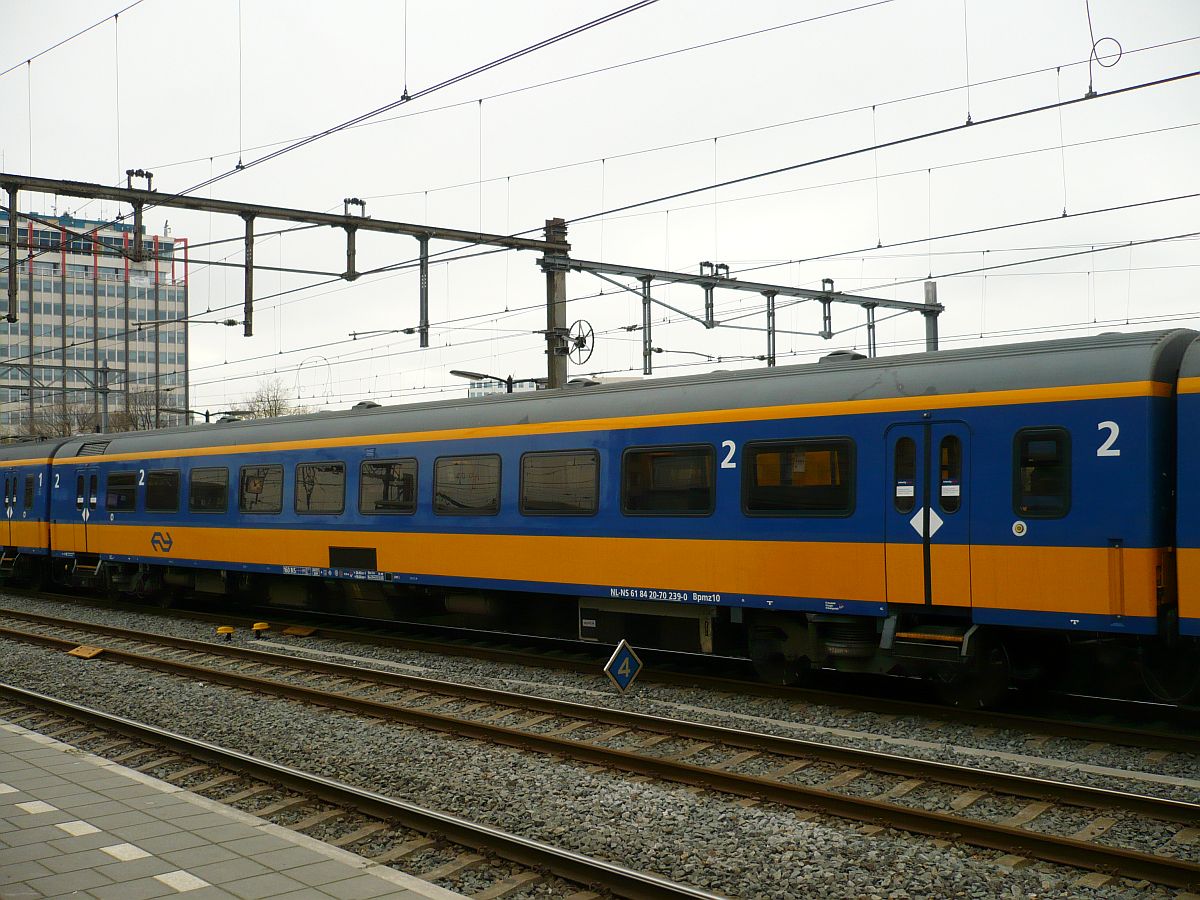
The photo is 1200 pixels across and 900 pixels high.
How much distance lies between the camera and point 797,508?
36.0 feet

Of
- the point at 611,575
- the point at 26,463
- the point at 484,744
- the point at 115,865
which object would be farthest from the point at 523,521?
the point at 26,463

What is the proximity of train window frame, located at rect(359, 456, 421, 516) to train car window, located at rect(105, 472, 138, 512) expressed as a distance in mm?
7346

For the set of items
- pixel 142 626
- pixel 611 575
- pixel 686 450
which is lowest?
pixel 142 626

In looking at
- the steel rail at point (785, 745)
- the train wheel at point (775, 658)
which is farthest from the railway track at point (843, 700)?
the steel rail at point (785, 745)

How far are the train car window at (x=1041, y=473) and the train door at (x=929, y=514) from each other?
44 centimetres

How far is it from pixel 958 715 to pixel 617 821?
4.08 m

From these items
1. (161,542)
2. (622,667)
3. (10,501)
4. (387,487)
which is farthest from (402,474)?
(10,501)

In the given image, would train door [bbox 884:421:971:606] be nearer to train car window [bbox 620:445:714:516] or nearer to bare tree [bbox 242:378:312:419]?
train car window [bbox 620:445:714:516]

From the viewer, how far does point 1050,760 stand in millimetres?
8398

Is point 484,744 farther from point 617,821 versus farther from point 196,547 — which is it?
point 196,547

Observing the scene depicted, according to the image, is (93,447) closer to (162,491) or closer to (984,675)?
(162,491)

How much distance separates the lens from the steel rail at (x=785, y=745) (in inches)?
279

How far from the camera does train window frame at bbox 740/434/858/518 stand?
414 inches

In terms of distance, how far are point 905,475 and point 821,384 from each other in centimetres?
136
